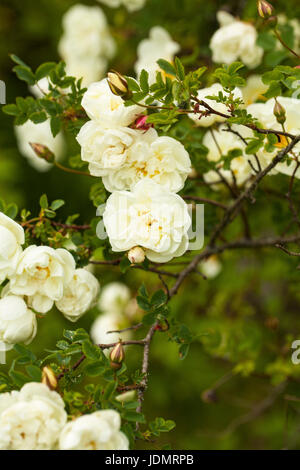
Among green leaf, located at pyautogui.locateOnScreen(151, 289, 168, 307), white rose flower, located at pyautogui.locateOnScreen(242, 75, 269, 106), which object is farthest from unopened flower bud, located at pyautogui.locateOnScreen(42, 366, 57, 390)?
white rose flower, located at pyautogui.locateOnScreen(242, 75, 269, 106)

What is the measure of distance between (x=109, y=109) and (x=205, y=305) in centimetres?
161

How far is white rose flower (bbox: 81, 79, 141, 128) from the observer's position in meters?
1.06

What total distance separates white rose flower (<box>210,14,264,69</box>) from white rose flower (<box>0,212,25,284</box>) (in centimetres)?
95

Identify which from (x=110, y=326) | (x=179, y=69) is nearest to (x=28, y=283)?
(x=179, y=69)

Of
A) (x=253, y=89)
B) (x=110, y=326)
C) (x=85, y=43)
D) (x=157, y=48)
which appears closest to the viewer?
(x=253, y=89)

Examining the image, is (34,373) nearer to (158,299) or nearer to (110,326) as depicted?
(158,299)

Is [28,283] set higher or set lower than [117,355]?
higher


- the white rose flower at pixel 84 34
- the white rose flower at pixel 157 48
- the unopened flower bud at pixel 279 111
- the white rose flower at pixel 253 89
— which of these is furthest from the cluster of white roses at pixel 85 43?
the unopened flower bud at pixel 279 111

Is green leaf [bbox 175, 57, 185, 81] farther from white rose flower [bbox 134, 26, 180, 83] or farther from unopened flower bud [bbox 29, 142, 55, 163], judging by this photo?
white rose flower [bbox 134, 26, 180, 83]

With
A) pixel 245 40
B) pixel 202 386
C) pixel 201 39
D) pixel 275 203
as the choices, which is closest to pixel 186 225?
pixel 275 203

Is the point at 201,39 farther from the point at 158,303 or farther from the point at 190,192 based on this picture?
the point at 158,303

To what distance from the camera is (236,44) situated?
66.0 inches

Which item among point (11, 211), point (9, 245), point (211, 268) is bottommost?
point (9, 245)

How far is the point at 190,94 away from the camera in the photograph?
1.06 m
